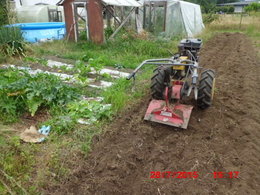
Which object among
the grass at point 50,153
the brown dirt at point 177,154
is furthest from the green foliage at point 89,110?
the brown dirt at point 177,154

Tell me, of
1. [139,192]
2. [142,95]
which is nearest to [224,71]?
[142,95]

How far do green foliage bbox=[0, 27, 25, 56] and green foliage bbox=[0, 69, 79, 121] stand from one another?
4180mm

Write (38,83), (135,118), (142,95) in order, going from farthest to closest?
(142,95)
(38,83)
(135,118)

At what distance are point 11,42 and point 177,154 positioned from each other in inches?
302

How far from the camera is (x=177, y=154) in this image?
9.77 feet

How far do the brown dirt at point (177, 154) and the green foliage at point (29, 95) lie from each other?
1.27 m

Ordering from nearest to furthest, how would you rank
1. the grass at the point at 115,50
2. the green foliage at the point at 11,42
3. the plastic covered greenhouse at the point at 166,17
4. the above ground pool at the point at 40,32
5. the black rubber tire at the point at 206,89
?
the black rubber tire at the point at 206,89
the grass at the point at 115,50
the green foliage at the point at 11,42
the above ground pool at the point at 40,32
the plastic covered greenhouse at the point at 166,17

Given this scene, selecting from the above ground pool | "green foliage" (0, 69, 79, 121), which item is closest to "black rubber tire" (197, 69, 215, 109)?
"green foliage" (0, 69, 79, 121)

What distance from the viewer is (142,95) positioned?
4.75 m

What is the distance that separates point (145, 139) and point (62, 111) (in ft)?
5.30

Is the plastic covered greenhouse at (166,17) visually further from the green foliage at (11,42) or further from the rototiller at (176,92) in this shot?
the rototiller at (176,92)

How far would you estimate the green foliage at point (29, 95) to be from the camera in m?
3.75

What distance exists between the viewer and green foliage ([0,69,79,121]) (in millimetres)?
3750

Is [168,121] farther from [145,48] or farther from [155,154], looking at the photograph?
[145,48]
